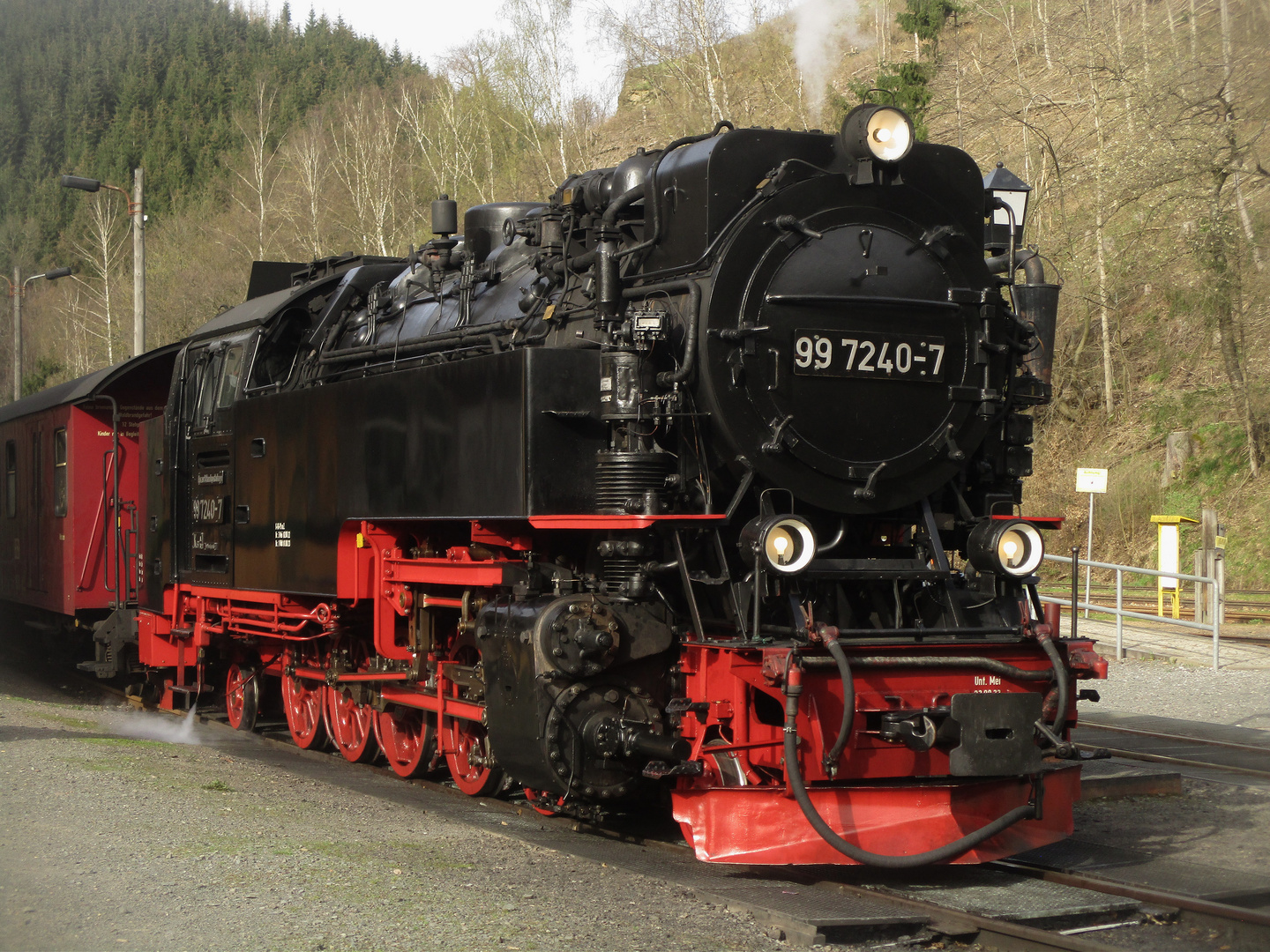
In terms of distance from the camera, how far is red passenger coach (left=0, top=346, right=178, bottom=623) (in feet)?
39.0

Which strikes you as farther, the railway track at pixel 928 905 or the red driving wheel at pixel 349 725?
the red driving wheel at pixel 349 725

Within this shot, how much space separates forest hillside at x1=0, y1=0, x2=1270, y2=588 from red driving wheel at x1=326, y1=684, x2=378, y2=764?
5099 millimetres

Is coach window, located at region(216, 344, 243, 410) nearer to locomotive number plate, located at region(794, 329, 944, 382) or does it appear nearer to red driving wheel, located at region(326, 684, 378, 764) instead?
red driving wheel, located at region(326, 684, 378, 764)

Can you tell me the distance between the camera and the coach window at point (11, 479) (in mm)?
15007

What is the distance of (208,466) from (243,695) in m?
1.89

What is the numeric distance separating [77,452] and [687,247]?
357 inches

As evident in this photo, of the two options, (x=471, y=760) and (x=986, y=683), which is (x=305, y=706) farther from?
(x=986, y=683)

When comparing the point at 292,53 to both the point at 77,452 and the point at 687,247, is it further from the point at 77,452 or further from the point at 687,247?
the point at 687,247

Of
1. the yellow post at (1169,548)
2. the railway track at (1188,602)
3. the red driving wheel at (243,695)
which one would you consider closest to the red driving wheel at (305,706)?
the red driving wheel at (243,695)

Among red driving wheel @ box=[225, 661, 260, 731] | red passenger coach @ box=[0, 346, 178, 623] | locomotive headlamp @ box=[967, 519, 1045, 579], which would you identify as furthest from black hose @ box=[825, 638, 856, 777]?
red passenger coach @ box=[0, 346, 178, 623]

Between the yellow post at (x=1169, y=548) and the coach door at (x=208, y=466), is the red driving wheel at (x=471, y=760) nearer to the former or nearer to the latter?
the coach door at (x=208, y=466)

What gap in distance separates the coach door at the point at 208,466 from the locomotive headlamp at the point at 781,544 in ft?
16.0

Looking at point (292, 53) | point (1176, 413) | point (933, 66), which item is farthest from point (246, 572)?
point (292, 53)

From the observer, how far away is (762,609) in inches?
220
